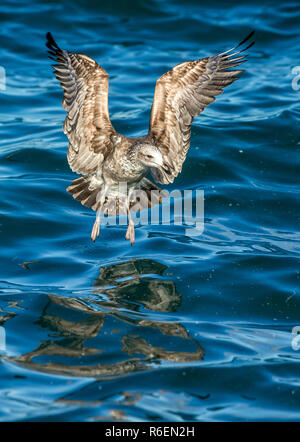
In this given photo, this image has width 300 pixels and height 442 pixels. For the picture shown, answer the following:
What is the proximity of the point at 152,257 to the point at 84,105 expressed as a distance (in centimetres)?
222

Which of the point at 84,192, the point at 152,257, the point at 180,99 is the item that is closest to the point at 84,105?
the point at 84,192

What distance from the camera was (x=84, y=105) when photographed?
794 cm

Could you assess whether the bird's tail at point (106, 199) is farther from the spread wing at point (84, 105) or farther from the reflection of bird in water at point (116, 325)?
the reflection of bird in water at point (116, 325)

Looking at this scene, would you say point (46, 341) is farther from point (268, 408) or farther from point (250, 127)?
point (250, 127)

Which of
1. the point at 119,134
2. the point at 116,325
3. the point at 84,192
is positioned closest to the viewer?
the point at 116,325

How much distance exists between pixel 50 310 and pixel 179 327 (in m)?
1.33

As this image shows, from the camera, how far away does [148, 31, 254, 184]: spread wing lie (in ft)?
27.3

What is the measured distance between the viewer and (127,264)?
9055mm

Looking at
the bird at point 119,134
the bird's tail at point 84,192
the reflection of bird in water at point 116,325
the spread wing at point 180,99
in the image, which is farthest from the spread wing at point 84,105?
the reflection of bird in water at point 116,325

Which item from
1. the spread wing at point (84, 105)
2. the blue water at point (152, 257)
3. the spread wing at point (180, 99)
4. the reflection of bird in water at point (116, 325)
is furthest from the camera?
the spread wing at point (180, 99)

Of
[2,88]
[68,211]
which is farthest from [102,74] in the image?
[2,88]

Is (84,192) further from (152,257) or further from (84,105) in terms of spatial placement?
(152,257)

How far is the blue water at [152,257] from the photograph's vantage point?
671 cm

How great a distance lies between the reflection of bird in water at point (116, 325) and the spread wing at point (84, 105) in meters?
1.41
